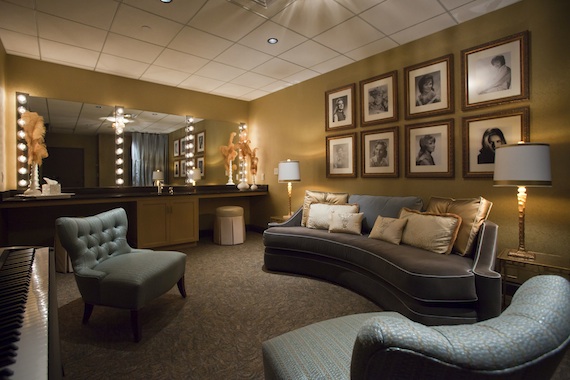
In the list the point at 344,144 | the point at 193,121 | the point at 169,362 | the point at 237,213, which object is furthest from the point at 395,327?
the point at 193,121

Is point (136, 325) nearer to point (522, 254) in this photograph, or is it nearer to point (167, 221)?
point (167, 221)

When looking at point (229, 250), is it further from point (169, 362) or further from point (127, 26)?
point (127, 26)

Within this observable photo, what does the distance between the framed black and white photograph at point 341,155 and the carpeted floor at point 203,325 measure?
5.98 feet

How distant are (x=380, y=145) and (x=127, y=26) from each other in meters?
3.27

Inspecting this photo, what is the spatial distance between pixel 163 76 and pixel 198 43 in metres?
1.40

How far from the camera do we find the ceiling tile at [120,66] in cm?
393

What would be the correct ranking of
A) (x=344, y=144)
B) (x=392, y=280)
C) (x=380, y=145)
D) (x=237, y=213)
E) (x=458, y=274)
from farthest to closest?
(x=237, y=213) → (x=344, y=144) → (x=380, y=145) → (x=392, y=280) → (x=458, y=274)

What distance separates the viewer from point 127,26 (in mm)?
3115

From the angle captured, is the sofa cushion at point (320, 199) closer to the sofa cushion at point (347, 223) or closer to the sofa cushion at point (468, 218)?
the sofa cushion at point (347, 223)

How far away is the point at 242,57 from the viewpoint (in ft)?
12.9

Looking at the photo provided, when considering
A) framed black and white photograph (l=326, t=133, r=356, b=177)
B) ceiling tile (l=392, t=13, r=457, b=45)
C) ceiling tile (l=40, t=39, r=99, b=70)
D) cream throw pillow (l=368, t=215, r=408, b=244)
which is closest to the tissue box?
ceiling tile (l=40, t=39, r=99, b=70)

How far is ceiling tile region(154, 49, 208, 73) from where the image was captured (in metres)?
3.83

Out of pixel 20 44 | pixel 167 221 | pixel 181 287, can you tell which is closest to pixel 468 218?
pixel 181 287

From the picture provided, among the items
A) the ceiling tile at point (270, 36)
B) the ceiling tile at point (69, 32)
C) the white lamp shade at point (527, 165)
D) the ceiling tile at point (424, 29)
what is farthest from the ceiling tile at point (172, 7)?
the white lamp shade at point (527, 165)
